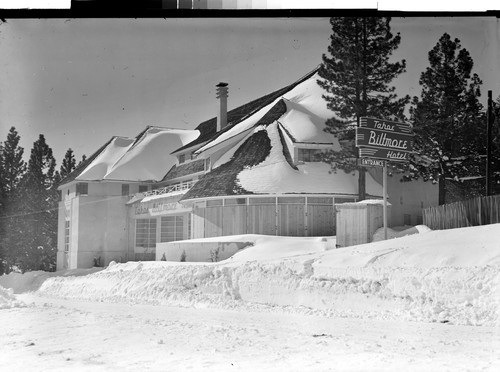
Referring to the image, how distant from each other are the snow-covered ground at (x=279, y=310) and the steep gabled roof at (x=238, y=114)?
798mm

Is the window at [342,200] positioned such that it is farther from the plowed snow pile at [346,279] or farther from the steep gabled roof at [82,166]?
the steep gabled roof at [82,166]

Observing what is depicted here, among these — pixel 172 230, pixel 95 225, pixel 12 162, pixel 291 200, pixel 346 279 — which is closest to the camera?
pixel 12 162

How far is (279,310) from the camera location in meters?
4.99

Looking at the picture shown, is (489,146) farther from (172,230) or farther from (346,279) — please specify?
(172,230)

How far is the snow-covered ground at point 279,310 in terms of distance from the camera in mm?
3615

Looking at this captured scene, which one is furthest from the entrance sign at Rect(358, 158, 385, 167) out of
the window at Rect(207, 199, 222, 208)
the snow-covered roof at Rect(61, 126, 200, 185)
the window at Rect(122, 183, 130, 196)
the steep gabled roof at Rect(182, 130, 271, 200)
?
the window at Rect(122, 183, 130, 196)

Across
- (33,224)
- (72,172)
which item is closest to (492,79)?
(72,172)

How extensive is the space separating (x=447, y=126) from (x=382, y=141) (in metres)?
0.51

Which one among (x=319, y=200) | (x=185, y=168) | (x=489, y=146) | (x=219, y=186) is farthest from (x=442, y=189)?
(x=185, y=168)

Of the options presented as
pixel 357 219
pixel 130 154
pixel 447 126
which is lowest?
pixel 357 219

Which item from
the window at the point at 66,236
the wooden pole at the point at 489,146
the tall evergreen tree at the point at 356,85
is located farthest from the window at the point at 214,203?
the wooden pole at the point at 489,146

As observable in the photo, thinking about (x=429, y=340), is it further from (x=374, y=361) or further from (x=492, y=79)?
(x=492, y=79)

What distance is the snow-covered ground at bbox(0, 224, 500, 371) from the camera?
11.9 ft

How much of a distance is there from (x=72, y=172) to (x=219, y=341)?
4.96 feet
